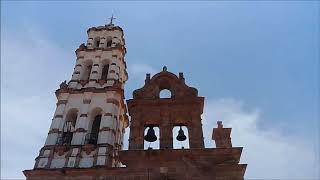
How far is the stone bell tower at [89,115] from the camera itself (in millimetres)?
23797

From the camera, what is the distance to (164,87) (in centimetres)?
2623

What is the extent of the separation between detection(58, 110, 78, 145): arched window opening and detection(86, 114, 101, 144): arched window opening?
3.83ft

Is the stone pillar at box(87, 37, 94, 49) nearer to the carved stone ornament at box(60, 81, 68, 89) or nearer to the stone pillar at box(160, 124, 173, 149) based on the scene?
the carved stone ornament at box(60, 81, 68, 89)

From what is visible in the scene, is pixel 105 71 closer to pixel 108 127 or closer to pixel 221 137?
pixel 108 127

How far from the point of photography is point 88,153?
24.2 m

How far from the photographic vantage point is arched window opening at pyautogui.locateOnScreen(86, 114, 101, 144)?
2563 centimetres

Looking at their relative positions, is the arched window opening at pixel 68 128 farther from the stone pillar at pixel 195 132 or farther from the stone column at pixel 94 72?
the stone pillar at pixel 195 132

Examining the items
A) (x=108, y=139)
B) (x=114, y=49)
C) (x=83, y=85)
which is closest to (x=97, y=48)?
(x=114, y=49)

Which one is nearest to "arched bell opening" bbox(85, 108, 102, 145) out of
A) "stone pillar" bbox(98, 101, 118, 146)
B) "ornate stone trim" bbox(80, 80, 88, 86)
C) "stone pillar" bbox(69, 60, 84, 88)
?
"stone pillar" bbox(98, 101, 118, 146)

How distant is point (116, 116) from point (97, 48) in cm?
Answer: 788

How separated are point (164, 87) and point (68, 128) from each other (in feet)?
21.3

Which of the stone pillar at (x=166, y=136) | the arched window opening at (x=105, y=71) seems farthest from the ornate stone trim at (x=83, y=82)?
the stone pillar at (x=166, y=136)

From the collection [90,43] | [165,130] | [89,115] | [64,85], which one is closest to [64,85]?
[64,85]

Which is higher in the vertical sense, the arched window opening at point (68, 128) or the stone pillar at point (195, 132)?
the arched window opening at point (68, 128)
